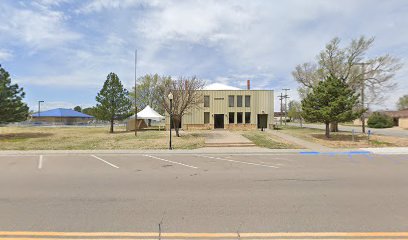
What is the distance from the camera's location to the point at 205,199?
5.79 m

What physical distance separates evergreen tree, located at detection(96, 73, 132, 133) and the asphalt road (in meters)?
23.3

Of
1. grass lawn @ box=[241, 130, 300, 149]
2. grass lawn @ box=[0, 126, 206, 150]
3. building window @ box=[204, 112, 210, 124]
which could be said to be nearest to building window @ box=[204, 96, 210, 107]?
building window @ box=[204, 112, 210, 124]

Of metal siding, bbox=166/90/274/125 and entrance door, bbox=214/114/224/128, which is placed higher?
metal siding, bbox=166/90/274/125

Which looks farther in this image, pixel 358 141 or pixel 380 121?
pixel 380 121

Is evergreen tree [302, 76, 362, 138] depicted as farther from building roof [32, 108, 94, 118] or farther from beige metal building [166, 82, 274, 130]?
building roof [32, 108, 94, 118]

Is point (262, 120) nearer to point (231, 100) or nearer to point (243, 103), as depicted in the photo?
point (243, 103)

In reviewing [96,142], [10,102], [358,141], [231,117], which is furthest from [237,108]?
[10,102]

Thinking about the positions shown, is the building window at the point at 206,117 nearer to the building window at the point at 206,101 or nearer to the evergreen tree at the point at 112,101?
the building window at the point at 206,101

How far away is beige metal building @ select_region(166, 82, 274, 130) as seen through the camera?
35031 mm

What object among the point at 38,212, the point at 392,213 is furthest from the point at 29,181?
the point at 392,213

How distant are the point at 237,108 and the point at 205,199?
30.2 m

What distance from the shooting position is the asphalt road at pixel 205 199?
436cm

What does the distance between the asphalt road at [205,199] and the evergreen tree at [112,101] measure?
23252 mm

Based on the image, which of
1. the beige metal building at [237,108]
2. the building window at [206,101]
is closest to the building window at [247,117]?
the beige metal building at [237,108]
